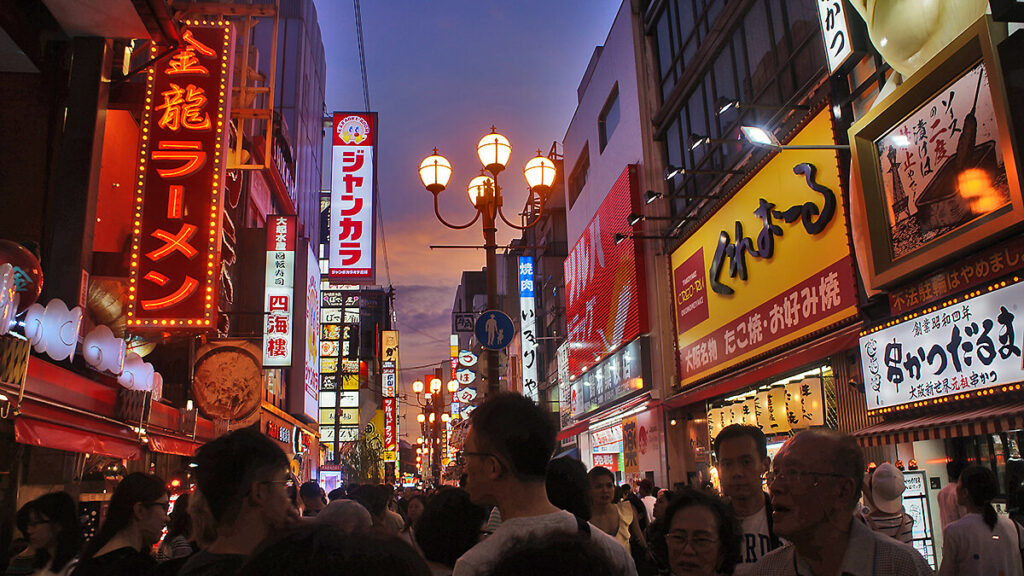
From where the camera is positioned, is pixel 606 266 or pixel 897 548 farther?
pixel 606 266

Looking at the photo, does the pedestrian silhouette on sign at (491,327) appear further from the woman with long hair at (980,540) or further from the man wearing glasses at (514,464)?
the man wearing glasses at (514,464)

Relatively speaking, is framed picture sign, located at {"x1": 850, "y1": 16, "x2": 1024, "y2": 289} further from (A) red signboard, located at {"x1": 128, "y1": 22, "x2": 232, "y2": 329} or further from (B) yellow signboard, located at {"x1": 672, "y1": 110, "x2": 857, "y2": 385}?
(A) red signboard, located at {"x1": 128, "y1": 22, "x2": 232, "y2": 329}

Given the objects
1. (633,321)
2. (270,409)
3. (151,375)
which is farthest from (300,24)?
(151,375)

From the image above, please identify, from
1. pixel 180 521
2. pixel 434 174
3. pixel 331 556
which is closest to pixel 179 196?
pixel 434 174

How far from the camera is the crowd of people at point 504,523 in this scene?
1.49 m

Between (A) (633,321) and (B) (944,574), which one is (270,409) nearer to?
(A) (633,321)

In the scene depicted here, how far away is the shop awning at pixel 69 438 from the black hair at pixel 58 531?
3.68 m

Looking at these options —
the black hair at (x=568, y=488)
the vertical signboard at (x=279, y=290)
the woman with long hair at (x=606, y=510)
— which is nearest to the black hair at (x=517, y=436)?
the black hair at (x=568, y=488)

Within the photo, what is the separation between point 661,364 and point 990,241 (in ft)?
41.7

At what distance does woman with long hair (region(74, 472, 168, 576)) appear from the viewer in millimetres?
3293

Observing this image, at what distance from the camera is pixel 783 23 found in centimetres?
1409

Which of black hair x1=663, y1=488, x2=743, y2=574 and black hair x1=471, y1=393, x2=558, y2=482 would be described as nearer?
black hair x1=471, y1=393, x2=558, y2=482

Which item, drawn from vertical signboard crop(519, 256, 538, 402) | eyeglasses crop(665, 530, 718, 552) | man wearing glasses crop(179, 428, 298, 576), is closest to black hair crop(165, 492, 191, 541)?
man wearing glasses crop(179, 428, 298, 576)

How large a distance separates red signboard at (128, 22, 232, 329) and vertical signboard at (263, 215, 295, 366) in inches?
392
